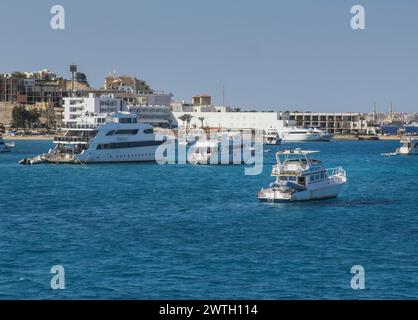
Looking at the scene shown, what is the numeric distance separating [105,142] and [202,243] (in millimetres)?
65678

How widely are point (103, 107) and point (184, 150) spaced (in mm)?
33146

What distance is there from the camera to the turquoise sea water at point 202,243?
3186 cm

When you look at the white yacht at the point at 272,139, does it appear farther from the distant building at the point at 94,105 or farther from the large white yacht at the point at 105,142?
the large white yacht at the point at 105,142

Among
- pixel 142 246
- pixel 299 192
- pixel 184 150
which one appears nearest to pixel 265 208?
pixel 299 192

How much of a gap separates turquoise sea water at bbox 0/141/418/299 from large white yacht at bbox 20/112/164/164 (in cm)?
3081

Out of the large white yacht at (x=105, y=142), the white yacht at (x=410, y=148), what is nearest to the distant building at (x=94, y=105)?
A: the large white yacht at (x=105, y=142)

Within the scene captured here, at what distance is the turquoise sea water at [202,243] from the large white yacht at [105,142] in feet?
101

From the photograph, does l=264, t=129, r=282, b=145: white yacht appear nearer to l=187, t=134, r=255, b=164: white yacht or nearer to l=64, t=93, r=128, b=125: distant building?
l=64, t=93, r=128, b=125: distant building

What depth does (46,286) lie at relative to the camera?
32.0m

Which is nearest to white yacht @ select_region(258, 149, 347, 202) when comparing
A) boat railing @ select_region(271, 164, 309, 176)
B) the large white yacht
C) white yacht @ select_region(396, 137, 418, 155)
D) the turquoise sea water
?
boat railing @ select_region(271, 164, 309, 176)

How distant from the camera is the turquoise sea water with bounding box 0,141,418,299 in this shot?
31.9 meters

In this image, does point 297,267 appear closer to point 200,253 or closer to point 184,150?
point 200,253

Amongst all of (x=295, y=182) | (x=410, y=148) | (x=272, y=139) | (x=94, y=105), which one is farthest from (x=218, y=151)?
(x=272, y=139)

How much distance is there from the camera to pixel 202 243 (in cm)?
4125
